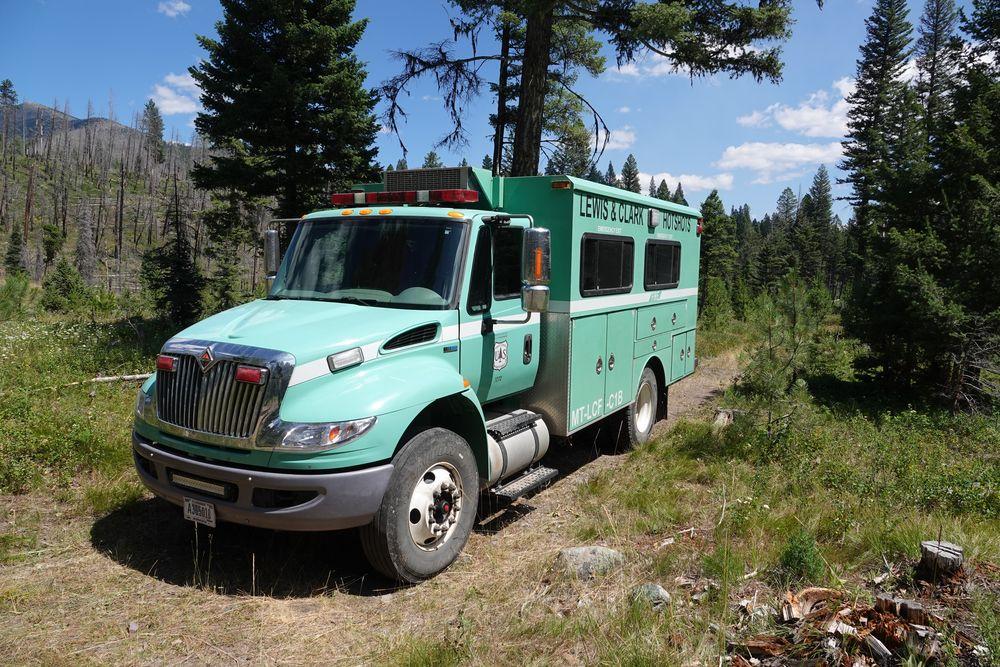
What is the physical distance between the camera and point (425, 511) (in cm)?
467

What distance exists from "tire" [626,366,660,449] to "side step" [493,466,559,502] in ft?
7.91

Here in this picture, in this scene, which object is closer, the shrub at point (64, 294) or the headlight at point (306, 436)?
the headlight at point (306, 436)

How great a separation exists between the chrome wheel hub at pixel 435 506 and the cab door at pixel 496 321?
0.92 meters

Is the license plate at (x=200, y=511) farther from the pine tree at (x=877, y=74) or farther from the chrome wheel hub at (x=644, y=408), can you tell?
the pine tree at (x=877, y=74)

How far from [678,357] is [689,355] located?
64cm

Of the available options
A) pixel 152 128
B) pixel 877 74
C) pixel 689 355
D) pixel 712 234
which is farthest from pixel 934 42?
pixel 152 128

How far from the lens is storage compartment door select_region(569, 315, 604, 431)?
6574 mm

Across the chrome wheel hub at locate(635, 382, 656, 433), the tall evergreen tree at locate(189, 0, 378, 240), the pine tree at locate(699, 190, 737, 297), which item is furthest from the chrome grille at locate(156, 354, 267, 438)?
the pine tree at locate(699, 190, 737, 297)

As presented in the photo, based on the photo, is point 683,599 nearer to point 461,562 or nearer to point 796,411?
point 461,562

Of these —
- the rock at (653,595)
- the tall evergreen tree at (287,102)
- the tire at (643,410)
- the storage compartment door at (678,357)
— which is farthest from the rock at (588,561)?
the tall evergreen tree at (287,102)

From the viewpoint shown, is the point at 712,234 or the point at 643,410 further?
the point at 712,234

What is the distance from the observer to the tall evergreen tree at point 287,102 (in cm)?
1412

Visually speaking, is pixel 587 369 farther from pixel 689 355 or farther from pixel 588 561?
pixel 689 355

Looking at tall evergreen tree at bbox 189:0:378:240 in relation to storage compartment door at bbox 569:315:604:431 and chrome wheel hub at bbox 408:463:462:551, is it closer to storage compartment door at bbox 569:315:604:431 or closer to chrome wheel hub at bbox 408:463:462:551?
storage compartment door at bbox 569:315:604:431
